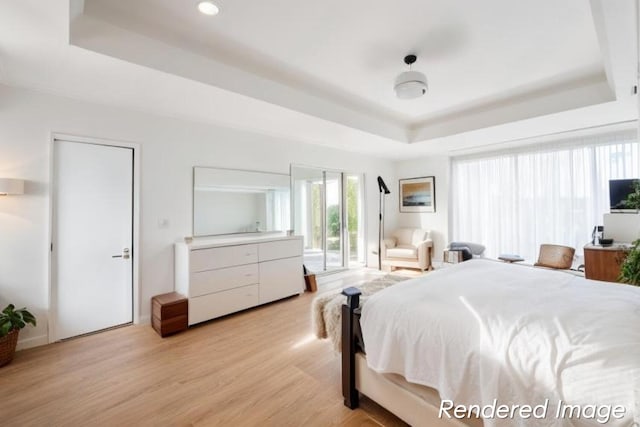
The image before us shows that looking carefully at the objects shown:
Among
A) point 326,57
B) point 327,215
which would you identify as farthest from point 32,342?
point 327,215

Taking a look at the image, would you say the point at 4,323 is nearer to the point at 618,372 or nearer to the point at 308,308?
the point at 308,308

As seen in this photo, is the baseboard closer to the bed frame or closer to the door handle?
the door handle

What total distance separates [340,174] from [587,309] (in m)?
4.44

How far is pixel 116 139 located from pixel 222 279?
1984mm

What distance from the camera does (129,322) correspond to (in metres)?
3.17

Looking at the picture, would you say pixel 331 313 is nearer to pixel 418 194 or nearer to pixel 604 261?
pixel 604 261

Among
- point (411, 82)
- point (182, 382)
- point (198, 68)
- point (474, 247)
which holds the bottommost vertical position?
point (182, 382)

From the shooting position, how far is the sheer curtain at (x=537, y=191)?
4.11 m

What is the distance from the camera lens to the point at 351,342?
72.1 inches

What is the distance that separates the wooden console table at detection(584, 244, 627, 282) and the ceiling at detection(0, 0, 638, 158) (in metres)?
1.66

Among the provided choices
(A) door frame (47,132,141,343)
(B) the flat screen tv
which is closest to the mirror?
(A) door frame (47,132,141,343)

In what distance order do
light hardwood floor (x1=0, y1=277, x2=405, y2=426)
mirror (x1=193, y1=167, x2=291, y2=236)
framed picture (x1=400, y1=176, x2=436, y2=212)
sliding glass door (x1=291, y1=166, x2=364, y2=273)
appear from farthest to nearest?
framed picture (x1=400, y1=176, x2=436, y2=212) < sliding glass door (x1=291, y1=166, x2=364, y2=273) < mirror (x1=193, y1=167, x2=291, y2=236) < light hardwood floor (x1=0, y1=277, x2=405, y2=426)

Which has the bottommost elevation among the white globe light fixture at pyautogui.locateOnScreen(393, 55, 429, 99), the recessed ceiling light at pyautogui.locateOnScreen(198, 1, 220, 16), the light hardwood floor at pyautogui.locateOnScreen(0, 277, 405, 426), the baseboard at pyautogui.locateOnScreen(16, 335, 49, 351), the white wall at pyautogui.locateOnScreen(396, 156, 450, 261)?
the light hardwood floor at pyautogui.locateOnScreen(0, 277, 405, 426)

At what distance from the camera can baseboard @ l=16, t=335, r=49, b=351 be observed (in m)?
2.57
